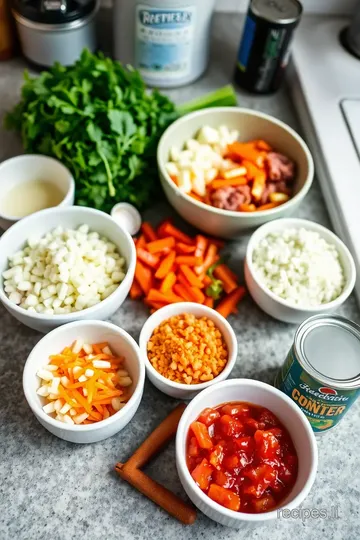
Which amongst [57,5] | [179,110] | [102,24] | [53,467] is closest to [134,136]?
[179,110]

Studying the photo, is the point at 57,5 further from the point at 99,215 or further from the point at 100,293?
the point at 100,293

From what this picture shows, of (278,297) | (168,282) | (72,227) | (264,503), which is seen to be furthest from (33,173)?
(264,503)

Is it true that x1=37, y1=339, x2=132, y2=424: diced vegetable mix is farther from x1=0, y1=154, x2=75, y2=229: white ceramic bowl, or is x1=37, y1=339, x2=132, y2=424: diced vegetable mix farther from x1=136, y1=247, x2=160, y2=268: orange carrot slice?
x1=0, y1=154, x2=75, y2=229: white ceramic bowl

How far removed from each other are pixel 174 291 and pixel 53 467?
425 millimetres

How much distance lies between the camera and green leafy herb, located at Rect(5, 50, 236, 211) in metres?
1.18

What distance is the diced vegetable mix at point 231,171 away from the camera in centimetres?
122

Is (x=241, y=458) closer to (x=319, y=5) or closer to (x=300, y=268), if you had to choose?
(x=300, y=268)

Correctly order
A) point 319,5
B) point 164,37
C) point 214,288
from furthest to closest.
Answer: point 319,5, point 164,37, point 214,288

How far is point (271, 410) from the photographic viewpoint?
3.09 feet

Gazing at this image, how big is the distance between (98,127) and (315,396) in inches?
28.8

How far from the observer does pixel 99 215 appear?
113 centimetres

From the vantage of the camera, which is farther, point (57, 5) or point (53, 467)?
point (57, 5)

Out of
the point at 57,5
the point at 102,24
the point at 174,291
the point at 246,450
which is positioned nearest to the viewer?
the point at 246,450

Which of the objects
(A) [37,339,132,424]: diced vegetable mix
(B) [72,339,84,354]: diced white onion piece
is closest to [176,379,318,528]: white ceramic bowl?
(A) [37,339,132,424]: diced vegetable mix
